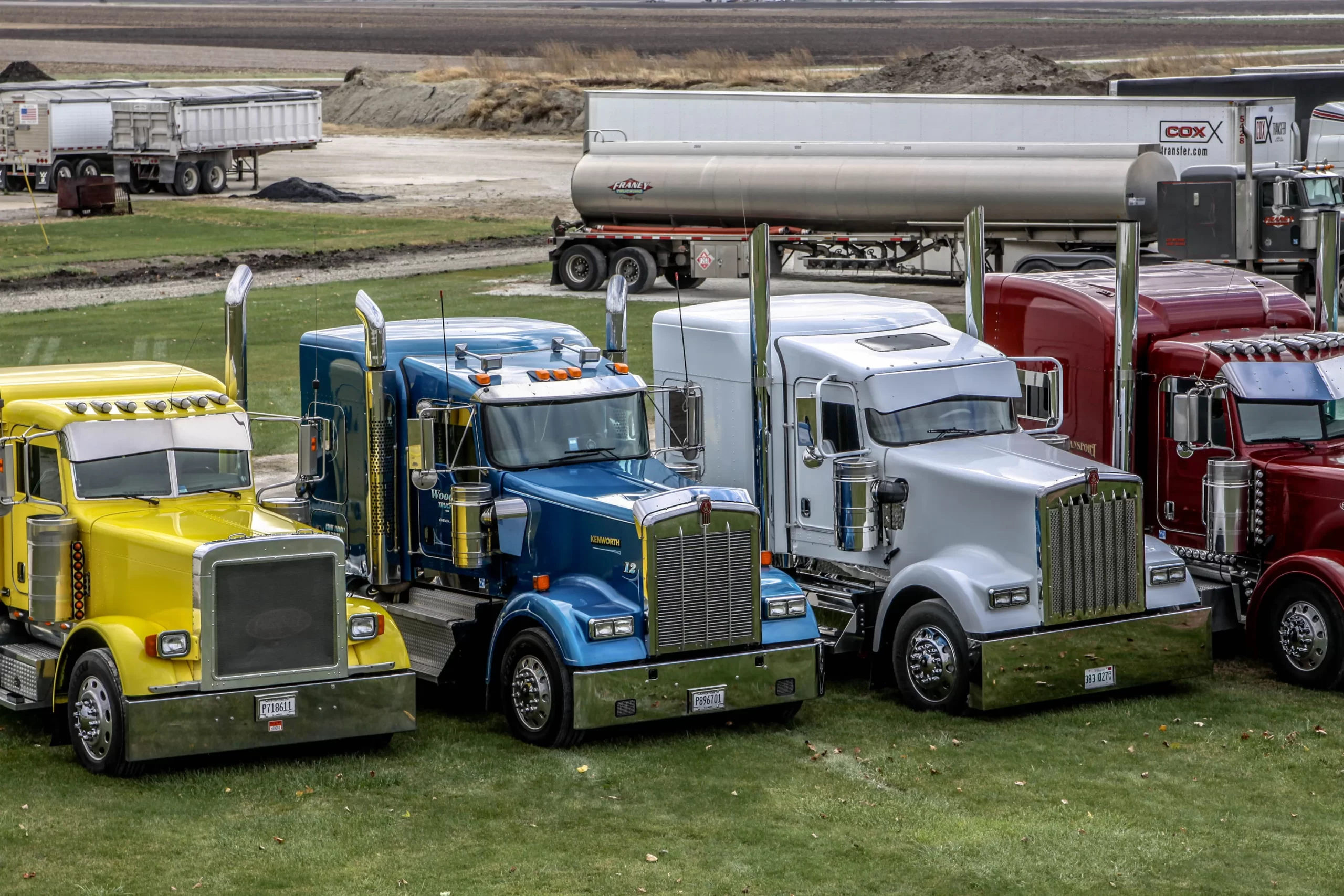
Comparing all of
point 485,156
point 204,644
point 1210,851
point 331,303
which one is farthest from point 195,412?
point 485,156

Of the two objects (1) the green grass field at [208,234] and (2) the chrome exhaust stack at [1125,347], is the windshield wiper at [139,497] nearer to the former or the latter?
(2) the chrome exhaust stack at [1125,347]

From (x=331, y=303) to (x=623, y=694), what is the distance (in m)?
26.4

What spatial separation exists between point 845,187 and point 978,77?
113 feet

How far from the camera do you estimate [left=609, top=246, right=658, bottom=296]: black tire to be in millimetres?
40156

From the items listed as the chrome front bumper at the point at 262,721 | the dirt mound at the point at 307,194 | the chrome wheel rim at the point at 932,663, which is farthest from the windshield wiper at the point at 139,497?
the dirt mound at the point at 307,194

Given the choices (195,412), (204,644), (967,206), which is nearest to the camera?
(204,644)

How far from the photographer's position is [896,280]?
41625mm

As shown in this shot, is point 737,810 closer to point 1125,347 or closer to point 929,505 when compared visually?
point 929,505

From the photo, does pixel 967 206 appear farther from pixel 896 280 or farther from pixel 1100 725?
pixel 1100 725

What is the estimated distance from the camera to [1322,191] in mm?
32625

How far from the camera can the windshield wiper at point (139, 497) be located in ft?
41.8

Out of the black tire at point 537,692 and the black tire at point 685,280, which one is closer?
the black tire at point 537,692

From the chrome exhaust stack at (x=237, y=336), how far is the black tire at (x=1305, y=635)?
27.1ft

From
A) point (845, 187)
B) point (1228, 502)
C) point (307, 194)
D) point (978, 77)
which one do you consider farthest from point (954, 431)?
point (978, 77)
